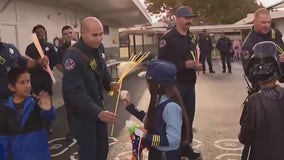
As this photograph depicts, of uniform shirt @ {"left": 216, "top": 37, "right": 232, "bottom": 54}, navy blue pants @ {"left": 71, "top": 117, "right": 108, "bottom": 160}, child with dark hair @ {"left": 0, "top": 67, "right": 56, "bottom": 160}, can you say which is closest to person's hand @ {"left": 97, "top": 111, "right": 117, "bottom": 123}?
navy blue pants @ {"left": 71, "top": 117, "right": 108, "bottom": 160}

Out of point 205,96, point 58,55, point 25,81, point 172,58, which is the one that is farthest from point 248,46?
point 205,96

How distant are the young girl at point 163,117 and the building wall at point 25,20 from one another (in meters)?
6.89

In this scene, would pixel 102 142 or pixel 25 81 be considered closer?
pixel 25 81

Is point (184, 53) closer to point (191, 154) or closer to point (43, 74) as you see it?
point (191, 154)

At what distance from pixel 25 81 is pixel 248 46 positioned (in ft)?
8.79

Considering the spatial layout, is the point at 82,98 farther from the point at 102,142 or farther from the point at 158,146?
the point at 158,146

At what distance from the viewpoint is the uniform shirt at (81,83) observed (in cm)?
336

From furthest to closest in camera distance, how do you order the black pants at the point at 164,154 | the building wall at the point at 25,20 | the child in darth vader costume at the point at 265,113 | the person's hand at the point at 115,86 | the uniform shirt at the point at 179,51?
the building wall at the point at 25,20, the uniform shirt at the point at 179,51, the person's hand at the point at 115,86, the black pants at the point at 164,154, the child in darth vader costume at the point at 265,113

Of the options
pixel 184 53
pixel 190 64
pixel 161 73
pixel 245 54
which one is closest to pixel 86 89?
pixel 161 73

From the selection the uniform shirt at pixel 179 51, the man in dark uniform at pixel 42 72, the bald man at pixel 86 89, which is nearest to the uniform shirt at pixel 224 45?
the man in dark uniform at pixel 42 72

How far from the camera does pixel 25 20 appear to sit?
407 inches

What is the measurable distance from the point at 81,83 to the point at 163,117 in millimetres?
914

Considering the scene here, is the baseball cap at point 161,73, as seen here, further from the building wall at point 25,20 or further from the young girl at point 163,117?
the building wall at point 25,20

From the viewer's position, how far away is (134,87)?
1355 cm
